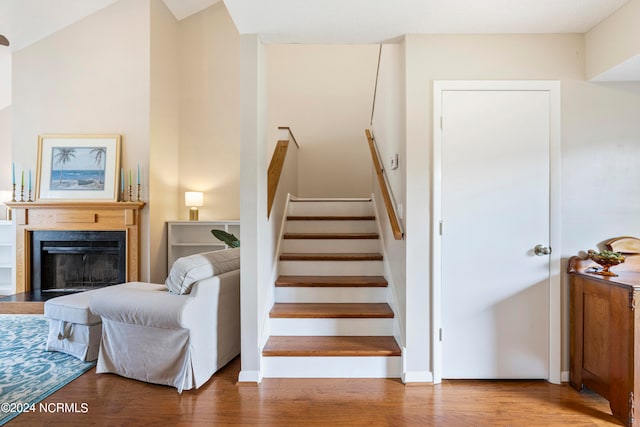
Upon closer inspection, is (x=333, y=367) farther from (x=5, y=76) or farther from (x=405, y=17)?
(x=5, y=76)

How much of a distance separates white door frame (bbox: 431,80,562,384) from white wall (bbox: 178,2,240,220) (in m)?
3.62

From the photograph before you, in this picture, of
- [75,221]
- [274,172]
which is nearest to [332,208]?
[274,172]

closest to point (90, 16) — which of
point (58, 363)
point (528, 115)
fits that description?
→ point (58, 363)

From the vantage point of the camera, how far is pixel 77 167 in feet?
14.8

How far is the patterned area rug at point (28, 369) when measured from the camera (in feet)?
7.00

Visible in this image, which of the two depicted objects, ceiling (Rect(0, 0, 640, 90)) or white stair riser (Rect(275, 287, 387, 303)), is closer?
ceiling (Rect(0, 0, 640, 90))

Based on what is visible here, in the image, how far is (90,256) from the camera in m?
4.61

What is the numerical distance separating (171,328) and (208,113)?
3924mm

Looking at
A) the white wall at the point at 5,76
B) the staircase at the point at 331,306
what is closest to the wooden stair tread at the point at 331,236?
the staircase at the point at 331,306

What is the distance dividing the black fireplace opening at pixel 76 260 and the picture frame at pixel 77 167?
0.49 m

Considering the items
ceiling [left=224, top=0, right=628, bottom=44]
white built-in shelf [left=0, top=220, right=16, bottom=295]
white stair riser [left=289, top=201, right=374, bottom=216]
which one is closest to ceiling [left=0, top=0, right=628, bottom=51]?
ceiling [left=224, top=0, right=628, bottom=44]

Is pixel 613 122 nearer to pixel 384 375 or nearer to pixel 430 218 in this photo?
pixel 430 218

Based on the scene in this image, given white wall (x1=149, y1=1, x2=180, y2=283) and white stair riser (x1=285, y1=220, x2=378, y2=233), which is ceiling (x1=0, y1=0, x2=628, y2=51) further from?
white wall (x1=149, y1=1, x2=180, y2=283)

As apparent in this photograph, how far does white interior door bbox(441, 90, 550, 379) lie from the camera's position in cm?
240
